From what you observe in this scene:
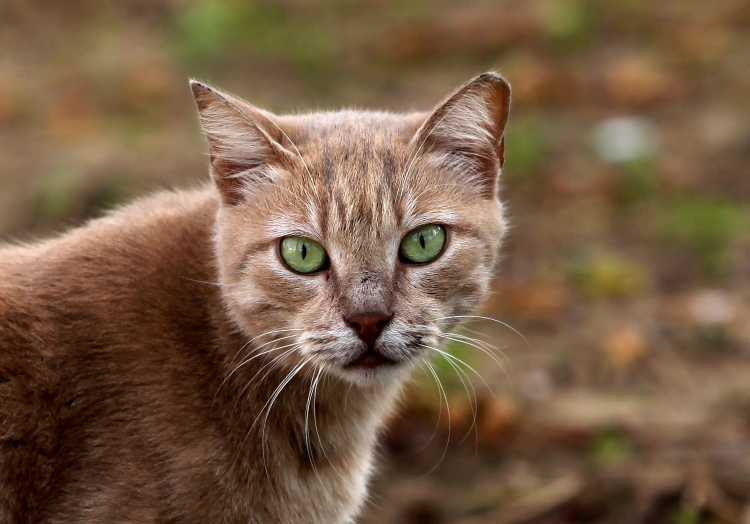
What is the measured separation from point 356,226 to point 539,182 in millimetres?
3977

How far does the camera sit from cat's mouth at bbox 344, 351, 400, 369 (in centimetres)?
265

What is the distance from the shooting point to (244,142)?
9.34 feet

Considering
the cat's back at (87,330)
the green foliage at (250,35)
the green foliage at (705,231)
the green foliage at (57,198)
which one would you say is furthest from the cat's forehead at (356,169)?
the green foliage at (250,35)

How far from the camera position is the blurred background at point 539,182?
13.5 ft

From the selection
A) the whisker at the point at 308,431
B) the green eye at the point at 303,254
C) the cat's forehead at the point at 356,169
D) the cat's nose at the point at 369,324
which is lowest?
the whisker at the point at 308,431

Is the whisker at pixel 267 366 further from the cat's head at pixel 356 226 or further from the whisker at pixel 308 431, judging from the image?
the whisker at pixel 308 431

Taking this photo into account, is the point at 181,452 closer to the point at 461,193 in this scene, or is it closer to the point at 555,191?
the point at 461,193

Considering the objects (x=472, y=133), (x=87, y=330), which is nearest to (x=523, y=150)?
(x=472, y=133)

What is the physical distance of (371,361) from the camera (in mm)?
2660

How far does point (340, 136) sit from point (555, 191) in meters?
3.72

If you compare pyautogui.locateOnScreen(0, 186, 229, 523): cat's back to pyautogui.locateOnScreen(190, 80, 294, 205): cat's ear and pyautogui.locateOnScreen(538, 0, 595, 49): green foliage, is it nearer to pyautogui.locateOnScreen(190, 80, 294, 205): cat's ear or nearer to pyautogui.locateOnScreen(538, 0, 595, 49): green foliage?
pyautogui.locateOnScreen(190, 80, 294, 205): cat's ear

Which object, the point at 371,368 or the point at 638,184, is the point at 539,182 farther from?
the point at 371,368

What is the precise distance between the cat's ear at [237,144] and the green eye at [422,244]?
0.45 meters

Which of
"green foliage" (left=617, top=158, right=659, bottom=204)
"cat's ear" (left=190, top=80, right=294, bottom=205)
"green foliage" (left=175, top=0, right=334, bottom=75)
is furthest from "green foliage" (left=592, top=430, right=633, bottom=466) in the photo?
"green foliage" (left=175, top=0, right=334, bottom=75)
